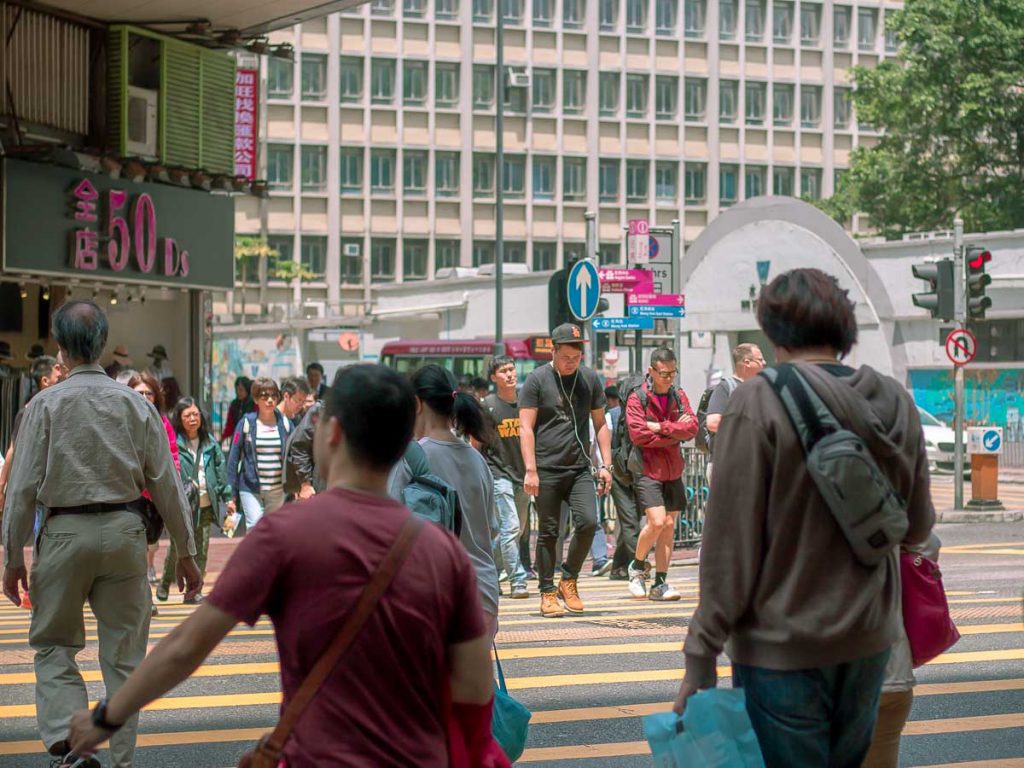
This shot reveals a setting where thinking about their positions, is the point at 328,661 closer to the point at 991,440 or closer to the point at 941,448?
the point at 991,440

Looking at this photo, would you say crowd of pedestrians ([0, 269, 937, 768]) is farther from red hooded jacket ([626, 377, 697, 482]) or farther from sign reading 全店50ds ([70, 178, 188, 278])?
sign reading 全店50ds ([70, 178, 188, 278])

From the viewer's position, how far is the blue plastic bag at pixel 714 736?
12.5ft

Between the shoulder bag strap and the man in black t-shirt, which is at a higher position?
the shoulder bag strap

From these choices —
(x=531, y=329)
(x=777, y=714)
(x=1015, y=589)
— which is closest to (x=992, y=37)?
(x=531, y=329)

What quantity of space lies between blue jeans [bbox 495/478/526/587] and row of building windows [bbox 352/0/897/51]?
200 ft

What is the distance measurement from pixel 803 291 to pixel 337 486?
1.33 meters

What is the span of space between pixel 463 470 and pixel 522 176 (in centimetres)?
6922

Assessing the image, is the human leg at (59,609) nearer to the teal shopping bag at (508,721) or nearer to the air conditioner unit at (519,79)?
the teal shopping bag at (508,721)

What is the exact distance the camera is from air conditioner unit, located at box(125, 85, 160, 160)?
845 inches

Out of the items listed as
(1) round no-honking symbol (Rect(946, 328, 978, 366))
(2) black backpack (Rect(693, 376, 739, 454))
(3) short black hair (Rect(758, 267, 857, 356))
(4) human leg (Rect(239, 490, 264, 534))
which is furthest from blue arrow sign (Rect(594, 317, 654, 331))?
(3) short black hair (Rect(758, 267, 857, 356))

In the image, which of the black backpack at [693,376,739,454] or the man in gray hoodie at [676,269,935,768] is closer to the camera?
the man in gray hoodie at [676,269,935,768]

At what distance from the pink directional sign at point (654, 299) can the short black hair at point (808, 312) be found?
46.7 feet

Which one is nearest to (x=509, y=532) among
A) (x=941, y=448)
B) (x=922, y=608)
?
(x=922, y=608)

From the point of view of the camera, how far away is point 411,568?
329cm
